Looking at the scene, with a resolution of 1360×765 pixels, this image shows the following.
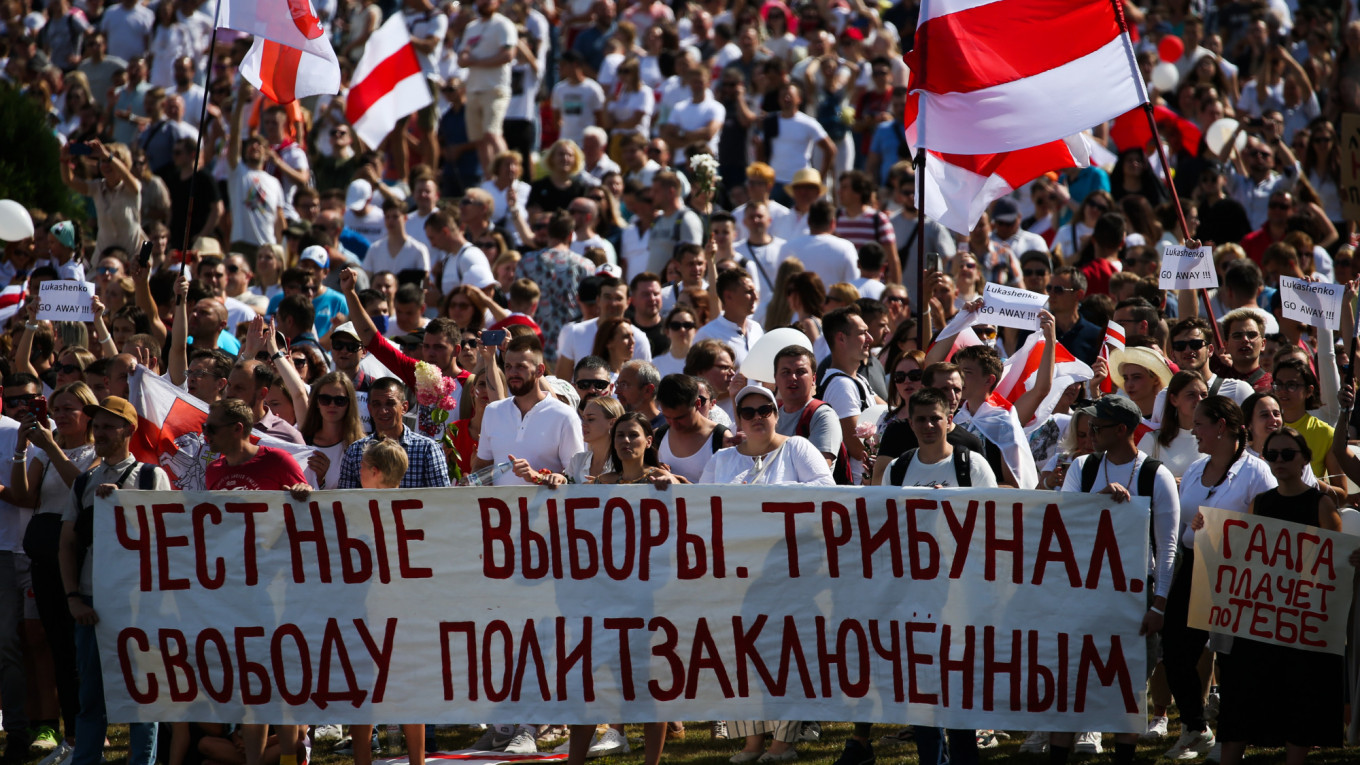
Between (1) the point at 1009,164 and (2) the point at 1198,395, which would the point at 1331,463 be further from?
(1) the point at 1009,164

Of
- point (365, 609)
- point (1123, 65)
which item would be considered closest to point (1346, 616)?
point (1123, 65)

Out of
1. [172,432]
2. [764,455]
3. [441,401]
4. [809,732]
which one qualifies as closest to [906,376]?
[764,455]

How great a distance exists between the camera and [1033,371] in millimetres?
9680

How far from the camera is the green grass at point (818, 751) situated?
8.19 m

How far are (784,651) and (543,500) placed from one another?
4.26ft

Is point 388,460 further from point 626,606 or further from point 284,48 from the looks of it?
point 284,48

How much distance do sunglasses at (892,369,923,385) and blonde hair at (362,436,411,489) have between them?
2721 millimetres

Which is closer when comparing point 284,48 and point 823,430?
point 823,430

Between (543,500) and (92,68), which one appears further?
(92,68)

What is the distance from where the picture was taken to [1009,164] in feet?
32.1

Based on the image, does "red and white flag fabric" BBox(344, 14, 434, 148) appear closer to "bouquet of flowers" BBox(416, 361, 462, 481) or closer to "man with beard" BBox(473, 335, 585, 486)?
"bouquet of flowers" BBox(416, 361, 462, 481)

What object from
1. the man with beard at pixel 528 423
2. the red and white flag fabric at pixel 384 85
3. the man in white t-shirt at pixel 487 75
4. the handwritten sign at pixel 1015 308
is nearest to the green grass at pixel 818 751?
the man with beard at pixel 528 423

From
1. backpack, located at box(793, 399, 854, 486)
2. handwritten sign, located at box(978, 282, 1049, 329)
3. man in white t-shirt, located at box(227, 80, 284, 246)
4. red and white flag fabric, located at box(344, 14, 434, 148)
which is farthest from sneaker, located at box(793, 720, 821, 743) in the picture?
man in white t-shirt, located at box(227, 80, 284, 246)

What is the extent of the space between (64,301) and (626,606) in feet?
15.9
